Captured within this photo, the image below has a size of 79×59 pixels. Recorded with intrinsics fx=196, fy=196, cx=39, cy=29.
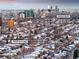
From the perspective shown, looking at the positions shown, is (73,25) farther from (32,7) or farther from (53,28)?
(32,7)

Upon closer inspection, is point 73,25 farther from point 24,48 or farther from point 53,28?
point 24,48

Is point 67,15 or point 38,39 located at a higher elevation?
point 67,15

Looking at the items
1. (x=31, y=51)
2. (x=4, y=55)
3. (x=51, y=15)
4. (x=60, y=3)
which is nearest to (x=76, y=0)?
(x=60, y=3)

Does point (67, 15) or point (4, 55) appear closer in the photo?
point (4, 55)

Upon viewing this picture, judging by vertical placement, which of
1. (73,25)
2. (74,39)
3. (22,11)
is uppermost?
(22,11)

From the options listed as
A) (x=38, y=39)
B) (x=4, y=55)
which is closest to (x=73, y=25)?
(x=38, y=39)

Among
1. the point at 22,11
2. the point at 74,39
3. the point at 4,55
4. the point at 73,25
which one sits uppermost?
the point at 22,11

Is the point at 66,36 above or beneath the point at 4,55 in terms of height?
above

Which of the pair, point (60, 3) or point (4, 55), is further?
point (60, 3)
